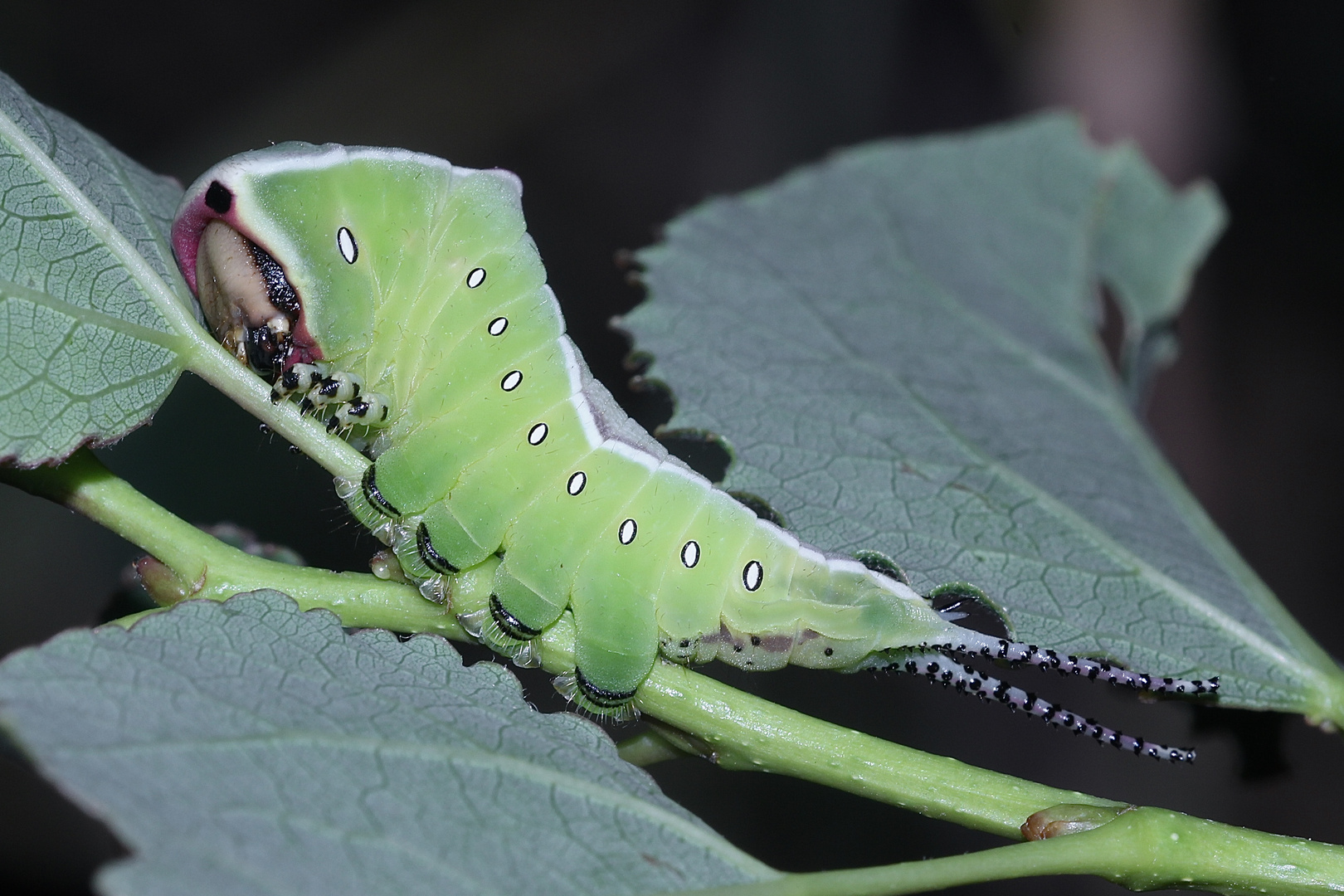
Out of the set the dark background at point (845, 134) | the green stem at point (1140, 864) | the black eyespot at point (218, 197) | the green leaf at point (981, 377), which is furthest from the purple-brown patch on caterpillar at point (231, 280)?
the dark background at point (845, 134)

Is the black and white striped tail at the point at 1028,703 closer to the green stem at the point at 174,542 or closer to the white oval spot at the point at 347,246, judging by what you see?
the green stem at the point at 174,542

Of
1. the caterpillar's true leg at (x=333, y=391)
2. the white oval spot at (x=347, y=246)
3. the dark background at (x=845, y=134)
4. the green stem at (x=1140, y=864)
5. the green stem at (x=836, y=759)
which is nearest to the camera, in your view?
the green stem at (x=1140, y=864)

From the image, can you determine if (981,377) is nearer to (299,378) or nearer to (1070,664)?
(1070,664)

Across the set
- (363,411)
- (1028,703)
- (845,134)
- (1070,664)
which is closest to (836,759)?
(1028,703)

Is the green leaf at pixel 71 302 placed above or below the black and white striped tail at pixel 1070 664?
above

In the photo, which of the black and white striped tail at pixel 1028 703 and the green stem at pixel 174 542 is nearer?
the green stem at pixel 174 542

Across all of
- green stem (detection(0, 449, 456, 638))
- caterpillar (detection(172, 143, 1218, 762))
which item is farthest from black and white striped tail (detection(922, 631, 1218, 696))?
green stem (detection(0, 449, 456, 638))
